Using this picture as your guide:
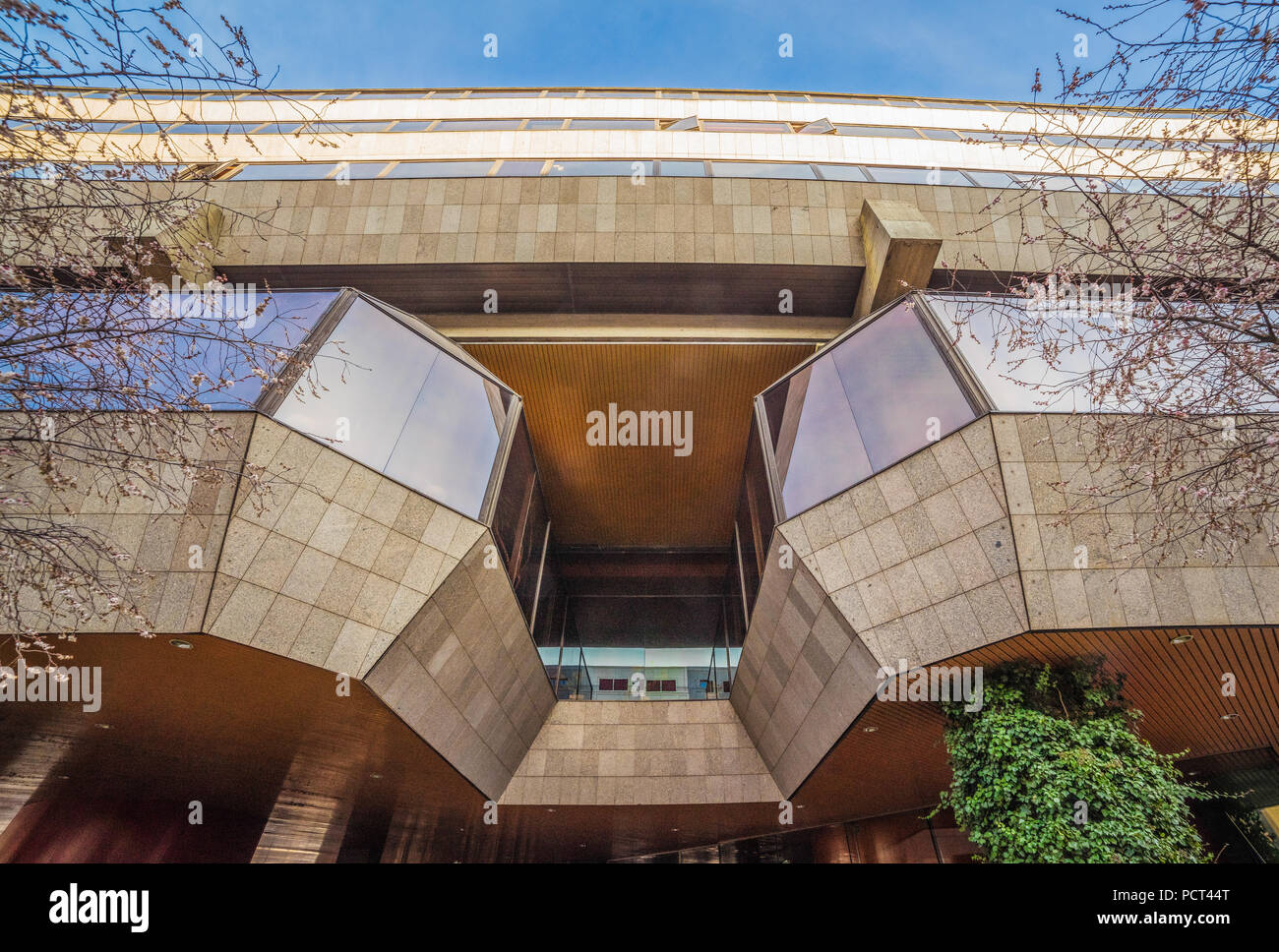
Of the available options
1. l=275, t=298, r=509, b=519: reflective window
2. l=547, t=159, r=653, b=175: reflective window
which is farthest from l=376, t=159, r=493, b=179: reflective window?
l=275, t=298, r=509, b=519: reflective window

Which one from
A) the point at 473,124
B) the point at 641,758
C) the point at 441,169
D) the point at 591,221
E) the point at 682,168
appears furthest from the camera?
the point at 473,124

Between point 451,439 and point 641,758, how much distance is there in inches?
319

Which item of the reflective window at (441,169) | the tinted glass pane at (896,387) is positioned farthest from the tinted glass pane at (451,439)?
the reflective window at (441,169)

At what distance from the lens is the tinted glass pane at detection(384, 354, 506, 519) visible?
8.77 meters

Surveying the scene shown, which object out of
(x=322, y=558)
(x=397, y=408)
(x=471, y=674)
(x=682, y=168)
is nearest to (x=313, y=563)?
(x=322, y=558)

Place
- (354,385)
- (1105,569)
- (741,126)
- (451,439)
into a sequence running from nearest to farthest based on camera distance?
(1105,569) → (354,385) → (451,439) → (741,126)

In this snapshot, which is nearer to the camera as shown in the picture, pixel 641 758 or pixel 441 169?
pixel 641 758

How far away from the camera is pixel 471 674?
969 centimetres

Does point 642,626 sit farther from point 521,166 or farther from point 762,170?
point 521,166

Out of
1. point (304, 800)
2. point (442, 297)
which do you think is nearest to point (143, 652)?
point (304, 800)

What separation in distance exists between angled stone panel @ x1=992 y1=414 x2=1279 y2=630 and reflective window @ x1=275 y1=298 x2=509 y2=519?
7.92 metres

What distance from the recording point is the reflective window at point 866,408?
8.45 meters

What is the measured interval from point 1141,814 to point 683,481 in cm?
1089
